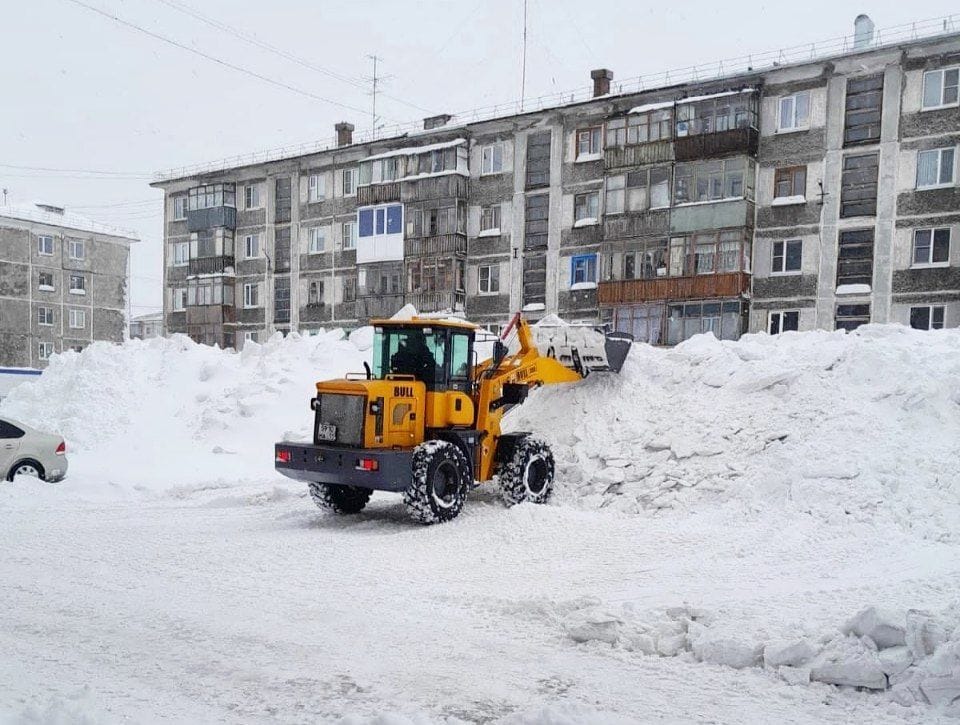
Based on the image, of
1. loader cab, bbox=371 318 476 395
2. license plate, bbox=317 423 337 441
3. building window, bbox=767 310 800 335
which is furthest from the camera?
building window, bbox=767 310 800 335

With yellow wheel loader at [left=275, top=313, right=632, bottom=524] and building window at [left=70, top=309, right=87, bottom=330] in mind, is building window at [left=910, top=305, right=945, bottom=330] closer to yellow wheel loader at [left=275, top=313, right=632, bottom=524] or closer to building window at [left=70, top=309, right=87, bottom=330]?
yellow wheel loader at [left=275, top=313, right=632, bottom=524]

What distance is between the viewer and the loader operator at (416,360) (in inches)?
448

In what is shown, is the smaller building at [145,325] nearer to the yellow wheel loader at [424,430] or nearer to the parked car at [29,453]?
the parked car at [29,453]

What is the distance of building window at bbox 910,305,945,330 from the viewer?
25.5m

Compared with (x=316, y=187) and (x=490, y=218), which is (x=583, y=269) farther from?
(x=316, y=187)

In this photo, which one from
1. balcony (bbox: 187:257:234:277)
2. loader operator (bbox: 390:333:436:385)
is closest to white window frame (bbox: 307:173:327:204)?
balcony (bbox: 187:257:234:277)

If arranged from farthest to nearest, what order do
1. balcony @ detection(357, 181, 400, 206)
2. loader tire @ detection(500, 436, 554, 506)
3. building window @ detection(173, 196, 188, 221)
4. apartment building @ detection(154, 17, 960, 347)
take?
building window @ detection(173, 196, 188, 221) → balcony @ detection(357, 181, 400, 206) → apartment building @ detection(154, 17, 960, 347) → loader tire @ detection(500, 436, 554, 506)

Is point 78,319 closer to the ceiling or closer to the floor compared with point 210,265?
closer to the floor

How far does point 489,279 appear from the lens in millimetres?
34906

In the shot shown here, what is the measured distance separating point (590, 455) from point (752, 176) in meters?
19.2

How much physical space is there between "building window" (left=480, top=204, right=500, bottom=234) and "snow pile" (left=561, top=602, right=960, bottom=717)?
29457mm

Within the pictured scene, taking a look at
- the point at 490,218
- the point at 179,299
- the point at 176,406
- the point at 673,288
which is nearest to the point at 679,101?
the point at 673,288

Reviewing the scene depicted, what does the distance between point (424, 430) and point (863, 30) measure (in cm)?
2711

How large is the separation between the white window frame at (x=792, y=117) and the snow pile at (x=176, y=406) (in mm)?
16654
